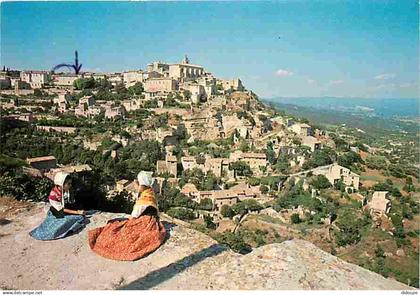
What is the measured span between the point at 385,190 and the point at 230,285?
1190 cm

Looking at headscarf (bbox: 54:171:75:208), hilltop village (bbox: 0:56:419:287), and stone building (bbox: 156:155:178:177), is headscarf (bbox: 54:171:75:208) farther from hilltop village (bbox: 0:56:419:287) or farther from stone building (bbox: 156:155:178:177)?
stone building (bbox: 156:155:178:177)

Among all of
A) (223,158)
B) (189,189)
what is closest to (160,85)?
(223,158)

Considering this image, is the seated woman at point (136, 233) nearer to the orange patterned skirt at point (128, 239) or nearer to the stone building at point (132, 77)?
the orange patterned skirt at point (128, 239)

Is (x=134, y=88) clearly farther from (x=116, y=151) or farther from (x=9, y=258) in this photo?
(x=9, y=258)

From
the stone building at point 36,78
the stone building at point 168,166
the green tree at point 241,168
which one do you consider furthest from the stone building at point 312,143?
the stone building at point 36,78

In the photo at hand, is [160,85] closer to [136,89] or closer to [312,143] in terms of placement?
[136,89]

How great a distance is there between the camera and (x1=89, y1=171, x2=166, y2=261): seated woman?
2.30 meters

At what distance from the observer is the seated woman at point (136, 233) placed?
90.7 inches

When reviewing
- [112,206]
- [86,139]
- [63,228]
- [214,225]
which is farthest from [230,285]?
[86,139]

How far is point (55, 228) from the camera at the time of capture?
2514 mm

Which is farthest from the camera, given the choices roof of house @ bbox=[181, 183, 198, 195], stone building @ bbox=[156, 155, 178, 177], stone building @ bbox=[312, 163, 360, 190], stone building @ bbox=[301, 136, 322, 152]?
stone building @ bbox=[301, 136, 322, 152]

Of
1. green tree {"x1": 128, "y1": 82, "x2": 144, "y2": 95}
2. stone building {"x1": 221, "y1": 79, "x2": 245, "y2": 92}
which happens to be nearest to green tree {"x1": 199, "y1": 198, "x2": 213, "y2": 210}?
green tree {"x1": 128, "y1": 82, "x2": 144, "y2": 95}

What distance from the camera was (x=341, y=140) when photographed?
1719cm

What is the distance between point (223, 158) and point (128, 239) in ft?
42.3
